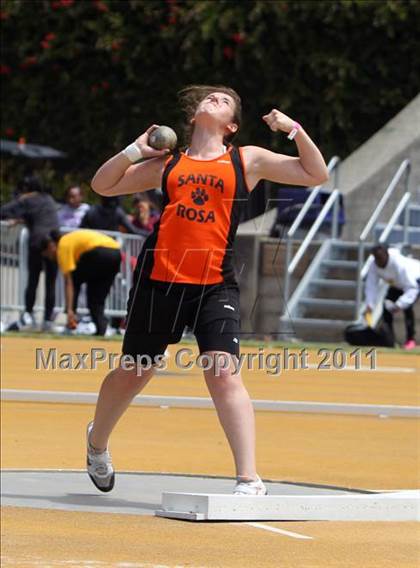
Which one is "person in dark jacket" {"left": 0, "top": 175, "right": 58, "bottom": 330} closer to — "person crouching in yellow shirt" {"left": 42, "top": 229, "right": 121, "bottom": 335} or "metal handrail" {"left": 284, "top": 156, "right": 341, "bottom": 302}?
"person crouching in yellow shirt" {"left": 42, "top": 229, "right": 121, "bottom": 335}

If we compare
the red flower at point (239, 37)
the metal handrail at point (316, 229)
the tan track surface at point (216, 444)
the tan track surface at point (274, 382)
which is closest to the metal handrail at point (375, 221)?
the metal handrail at point (316, 229)

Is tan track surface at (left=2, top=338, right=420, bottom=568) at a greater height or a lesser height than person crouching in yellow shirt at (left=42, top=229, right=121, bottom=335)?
lesser

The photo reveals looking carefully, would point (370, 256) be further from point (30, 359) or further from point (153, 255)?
point (153, 255)

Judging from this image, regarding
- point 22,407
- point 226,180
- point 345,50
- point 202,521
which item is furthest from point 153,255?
point 345,50

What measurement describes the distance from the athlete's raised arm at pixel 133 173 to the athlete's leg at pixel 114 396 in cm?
83

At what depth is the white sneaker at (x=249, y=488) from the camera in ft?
24.8

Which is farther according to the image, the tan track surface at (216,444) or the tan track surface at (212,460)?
the tan track surface at (216,444)

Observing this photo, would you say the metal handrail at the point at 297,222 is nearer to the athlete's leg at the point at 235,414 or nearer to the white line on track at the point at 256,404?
the white line on track at the point at 256,404

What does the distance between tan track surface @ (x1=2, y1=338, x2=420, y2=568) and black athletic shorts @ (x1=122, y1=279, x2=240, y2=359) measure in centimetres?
79

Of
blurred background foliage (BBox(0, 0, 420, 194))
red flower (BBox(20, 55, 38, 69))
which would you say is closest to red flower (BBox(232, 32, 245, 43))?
blurred background foliage (BBox(0, 0, 420, 194))

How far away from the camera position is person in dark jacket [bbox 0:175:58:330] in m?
22.0

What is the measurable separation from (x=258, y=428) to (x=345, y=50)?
67.2 ft

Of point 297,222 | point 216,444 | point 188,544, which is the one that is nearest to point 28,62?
point 297,222

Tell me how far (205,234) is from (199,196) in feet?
0.55
